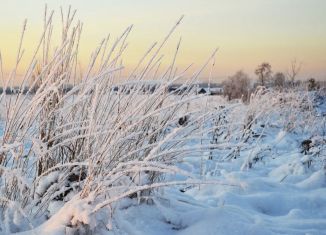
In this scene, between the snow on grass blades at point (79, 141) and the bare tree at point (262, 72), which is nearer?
the snow on grass blades at point (79, 141)

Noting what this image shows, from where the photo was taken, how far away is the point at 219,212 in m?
2.28

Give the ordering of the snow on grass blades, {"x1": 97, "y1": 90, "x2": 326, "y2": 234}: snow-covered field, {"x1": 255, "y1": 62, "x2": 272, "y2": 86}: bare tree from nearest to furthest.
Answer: the snow on grass blades < {"x1": 97, "y1": 90, "x2": 326, "y2": 234}: snow-covered field < {"x1": 255, "y1": 62, "x2": 272, "y2": 86}: bare tree

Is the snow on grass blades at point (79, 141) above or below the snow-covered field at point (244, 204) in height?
above

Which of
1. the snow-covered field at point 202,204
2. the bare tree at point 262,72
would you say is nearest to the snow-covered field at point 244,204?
the snow-covered field at point 202,204

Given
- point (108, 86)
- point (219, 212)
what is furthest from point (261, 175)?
point (108, 86)

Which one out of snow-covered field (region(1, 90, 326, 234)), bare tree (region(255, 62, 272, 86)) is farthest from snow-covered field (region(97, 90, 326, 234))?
bare tree (region(255, 62, 272, 86))

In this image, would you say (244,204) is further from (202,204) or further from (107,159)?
(107,159)

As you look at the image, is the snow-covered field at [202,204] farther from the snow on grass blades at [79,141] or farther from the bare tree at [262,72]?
the bare tree at [262,72]

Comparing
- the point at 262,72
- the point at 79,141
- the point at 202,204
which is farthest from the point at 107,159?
the point at 262,72

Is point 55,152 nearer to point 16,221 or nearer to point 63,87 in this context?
point 63,87

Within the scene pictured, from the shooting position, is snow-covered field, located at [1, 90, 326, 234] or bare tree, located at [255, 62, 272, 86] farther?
bare tree, located at [255, 62, 272, 86]

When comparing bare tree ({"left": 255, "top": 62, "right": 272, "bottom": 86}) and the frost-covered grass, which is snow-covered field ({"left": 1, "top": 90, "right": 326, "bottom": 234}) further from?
bare tree ({"left": 255, "top": 62, "right": 272, "bottom": 86})

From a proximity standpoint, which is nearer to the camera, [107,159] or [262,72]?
[107,159]

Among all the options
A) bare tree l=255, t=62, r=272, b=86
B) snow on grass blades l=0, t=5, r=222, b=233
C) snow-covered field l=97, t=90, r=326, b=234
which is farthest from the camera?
bare tree l=255, t=62, r=272, b=86
